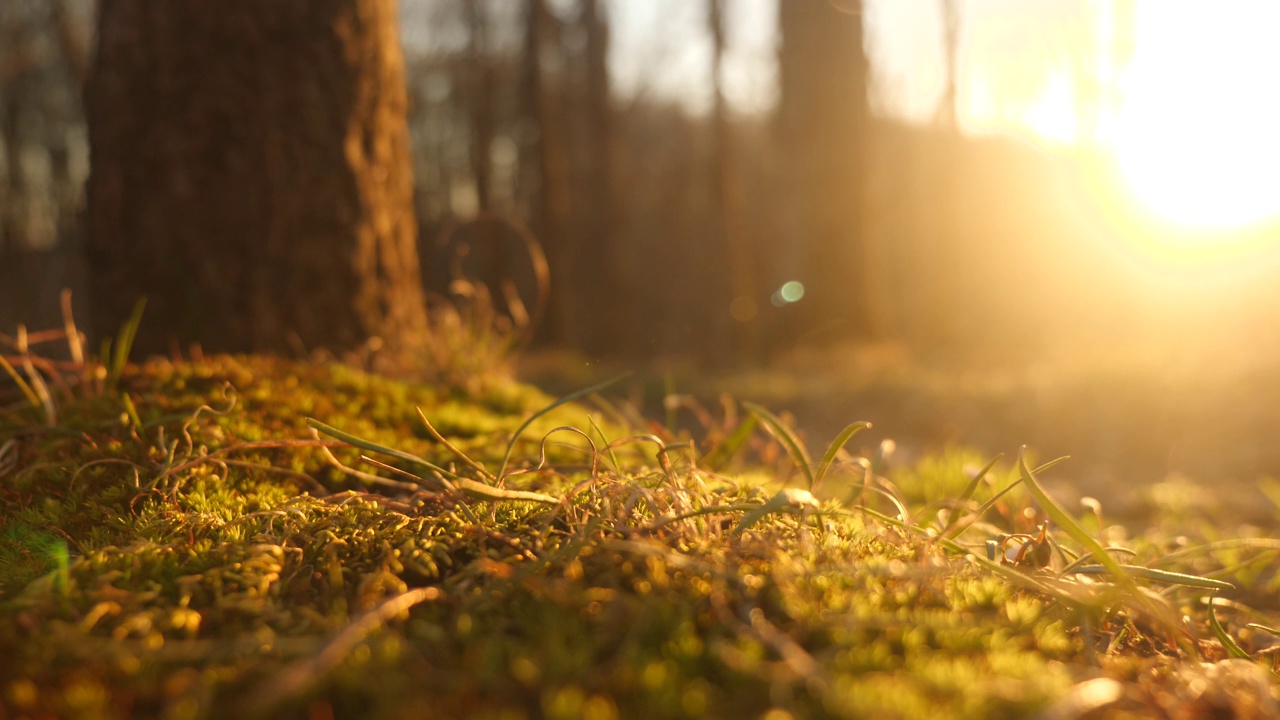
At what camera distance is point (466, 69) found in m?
20.5

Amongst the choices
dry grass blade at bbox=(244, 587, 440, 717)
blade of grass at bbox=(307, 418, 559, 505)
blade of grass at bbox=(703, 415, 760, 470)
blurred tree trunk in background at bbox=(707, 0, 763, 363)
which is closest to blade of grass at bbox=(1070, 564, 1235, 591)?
blade of grass at bbox=(703, 415, 760, 470)

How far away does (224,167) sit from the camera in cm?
269

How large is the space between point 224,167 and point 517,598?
226 cm

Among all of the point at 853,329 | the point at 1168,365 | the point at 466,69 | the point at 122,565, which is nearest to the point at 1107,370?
the point at 1168,365

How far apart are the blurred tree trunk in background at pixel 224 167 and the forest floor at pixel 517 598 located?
778 millimetres

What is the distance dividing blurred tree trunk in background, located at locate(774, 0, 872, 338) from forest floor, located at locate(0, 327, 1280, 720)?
8277 millimetres

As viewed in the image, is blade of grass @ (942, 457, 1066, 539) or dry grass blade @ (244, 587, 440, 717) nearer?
dry grass blade @ (244, 587, 440, 717)

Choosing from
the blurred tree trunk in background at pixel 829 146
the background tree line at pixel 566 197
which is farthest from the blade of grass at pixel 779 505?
the blurred tree trunk in background at pixel 829 146

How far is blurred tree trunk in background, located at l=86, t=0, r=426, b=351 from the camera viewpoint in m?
2.67

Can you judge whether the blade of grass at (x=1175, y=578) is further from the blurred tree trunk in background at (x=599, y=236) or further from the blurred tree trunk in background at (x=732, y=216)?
the blurred tree trunk in background at (x=599, y=236)

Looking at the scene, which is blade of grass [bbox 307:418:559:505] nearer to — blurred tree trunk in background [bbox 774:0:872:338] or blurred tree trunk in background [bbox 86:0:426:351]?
blurred tree trunk in background [bbox 86:0:426:351]

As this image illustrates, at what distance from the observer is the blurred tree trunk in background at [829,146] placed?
376 inches

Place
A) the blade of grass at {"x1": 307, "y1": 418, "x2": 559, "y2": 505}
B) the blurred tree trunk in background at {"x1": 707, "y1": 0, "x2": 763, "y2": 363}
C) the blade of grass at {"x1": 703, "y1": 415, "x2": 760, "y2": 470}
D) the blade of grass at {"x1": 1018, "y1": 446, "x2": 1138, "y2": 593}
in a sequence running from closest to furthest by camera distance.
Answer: the blade of grass at {"x1": 1018, "y1": 446, "x2": 1138, "y2": 593}, the blade of grass at {"x1": 307, "y1": 418, "x2": 559, "y2": 505}, the blade of grass at {"x1": 703, "y1": 415, "x2": 760, "y2": 470}, the blurred tree trunk in background at {"x1": 707, "y1": 0, "x2": 763, "y2": 363}

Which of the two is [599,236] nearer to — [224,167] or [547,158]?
[547,158]
